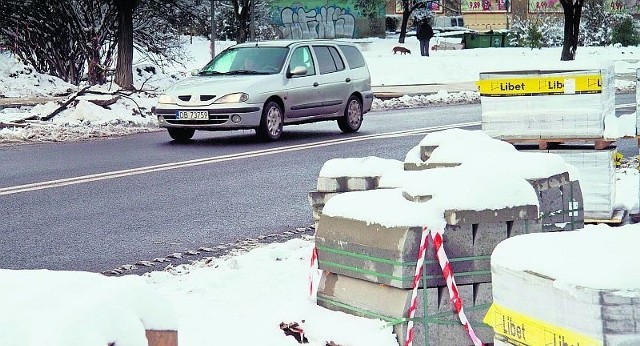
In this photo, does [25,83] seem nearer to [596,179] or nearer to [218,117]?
[218,117]

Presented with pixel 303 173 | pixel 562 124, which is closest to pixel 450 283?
pixel 562 124

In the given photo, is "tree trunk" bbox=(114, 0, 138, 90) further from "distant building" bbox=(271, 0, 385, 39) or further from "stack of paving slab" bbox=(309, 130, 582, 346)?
"distant building" bbox=(271, 0, 385, 39)

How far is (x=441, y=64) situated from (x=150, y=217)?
33.0 metres

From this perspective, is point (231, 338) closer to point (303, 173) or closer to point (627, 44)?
point (303, 173)

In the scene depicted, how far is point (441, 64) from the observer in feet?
143

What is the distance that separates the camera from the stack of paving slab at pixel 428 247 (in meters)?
6.00

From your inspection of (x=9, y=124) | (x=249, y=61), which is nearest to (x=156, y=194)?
(x=249, y=61)

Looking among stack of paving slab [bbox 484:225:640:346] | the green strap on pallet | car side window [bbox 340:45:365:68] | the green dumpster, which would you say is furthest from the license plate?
the green dumpster

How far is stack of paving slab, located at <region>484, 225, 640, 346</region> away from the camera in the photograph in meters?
3.57

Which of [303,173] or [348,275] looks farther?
[303,173]

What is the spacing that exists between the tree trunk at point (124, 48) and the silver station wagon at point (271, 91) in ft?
24.6

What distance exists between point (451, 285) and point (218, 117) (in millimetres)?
12670

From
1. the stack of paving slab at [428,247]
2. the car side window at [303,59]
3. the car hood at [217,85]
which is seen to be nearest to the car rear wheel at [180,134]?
the car hood at [217,85]

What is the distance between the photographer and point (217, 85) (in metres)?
18.8
